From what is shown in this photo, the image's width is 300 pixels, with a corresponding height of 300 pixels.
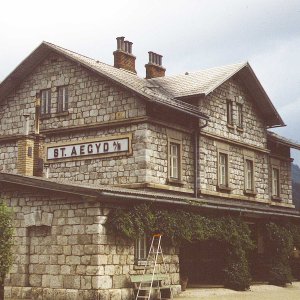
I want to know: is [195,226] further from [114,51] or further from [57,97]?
[114,51]

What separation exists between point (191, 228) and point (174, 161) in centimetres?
461

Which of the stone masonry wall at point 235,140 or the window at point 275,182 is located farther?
the window at point 275,182

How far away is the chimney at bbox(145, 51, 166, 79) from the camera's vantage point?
87.2 ft

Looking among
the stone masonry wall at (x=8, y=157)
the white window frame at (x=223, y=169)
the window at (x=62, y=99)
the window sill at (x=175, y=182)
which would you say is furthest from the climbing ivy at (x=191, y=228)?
the stone masonry wall at (x=8, y=157)

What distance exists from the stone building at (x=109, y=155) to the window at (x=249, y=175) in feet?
0.14

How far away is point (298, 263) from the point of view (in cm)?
2489

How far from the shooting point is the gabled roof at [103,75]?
2052 cm

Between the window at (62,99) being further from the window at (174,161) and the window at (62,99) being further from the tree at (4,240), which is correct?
the tree at (4,240)

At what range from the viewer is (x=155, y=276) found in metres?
16.0

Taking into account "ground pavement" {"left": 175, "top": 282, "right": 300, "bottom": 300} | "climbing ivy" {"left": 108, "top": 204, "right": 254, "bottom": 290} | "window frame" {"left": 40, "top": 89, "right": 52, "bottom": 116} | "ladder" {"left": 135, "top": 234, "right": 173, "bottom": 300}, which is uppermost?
"window frame" {"left": 40, "top": 89, "right": 52, "bottom": 116}

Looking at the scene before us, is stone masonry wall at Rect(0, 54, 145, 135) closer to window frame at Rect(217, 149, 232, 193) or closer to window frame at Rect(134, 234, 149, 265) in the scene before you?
window frame at Rect(217, 149, 232, 193)

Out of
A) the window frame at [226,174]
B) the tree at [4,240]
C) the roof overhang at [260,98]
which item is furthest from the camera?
the roof overhang at [260,98]

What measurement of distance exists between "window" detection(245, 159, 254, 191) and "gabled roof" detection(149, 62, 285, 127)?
2.51 metres

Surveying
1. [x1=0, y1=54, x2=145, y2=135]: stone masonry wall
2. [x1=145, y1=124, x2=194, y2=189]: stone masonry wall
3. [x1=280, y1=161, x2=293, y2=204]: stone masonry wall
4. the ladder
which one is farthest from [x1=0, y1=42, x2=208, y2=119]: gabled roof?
[x1=280, y1=161, x2=293, y2=204]: stone masonry wall
